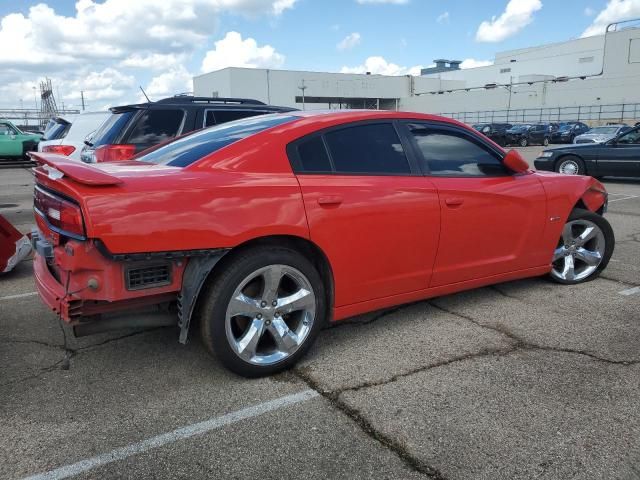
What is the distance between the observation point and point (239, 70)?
64.9m

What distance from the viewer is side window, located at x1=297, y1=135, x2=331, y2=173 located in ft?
11.3

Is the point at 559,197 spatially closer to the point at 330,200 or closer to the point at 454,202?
the point at 454,202

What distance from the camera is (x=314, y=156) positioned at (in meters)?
3.51

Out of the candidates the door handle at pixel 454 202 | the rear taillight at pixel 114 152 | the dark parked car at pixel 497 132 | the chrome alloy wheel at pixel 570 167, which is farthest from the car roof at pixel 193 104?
the dark parked car at pixel 497 132

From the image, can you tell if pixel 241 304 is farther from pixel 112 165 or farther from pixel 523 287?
pixel 523 287

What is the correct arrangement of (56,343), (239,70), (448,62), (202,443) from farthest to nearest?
(448,62), (239,70), (56,343), (202,443)

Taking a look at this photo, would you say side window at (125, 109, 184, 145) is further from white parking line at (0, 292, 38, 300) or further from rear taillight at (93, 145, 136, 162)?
white parking line at (0, 292, 38, 300)

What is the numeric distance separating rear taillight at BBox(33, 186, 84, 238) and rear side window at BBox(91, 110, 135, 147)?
4.78 meters

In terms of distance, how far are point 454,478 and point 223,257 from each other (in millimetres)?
1642

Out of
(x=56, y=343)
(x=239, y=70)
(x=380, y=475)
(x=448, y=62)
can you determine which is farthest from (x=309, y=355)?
(x=448, y=62)

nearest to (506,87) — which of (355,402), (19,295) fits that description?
(19,295)

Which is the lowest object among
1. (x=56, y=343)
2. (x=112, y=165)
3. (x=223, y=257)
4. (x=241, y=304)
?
(x=56, y=343)

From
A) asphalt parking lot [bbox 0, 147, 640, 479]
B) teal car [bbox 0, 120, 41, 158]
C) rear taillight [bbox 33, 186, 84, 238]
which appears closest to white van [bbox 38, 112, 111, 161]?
asphalt parking lot [bbox 0, 147, 640, 479]

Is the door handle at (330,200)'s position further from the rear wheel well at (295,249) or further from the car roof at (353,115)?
the car roof at (353,115)
